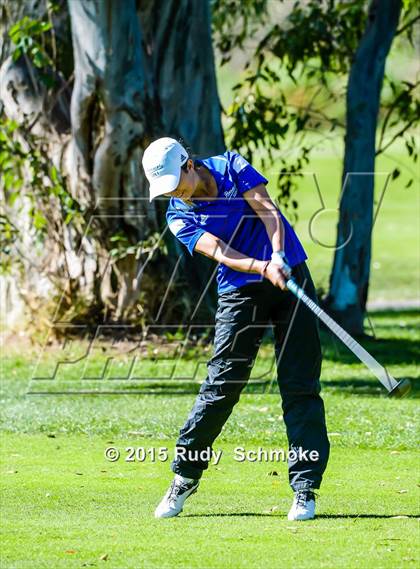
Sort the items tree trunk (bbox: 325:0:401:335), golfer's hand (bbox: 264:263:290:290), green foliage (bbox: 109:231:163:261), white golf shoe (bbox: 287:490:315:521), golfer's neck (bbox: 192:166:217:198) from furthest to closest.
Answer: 1. tree trunk (bbox: 325:0:401:335)
2. green foliage (bbox: 109:231:163:261)
3. golfer's neck (bbox: 192:166:217:198)
4. white golf shoe (bbox: 287:490:315:521)
5. golfer's hand (bbox: 264:263:290:290)

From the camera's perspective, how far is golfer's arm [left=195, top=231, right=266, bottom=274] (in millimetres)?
6449

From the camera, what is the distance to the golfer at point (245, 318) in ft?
21.7

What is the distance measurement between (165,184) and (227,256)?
0.49 meters

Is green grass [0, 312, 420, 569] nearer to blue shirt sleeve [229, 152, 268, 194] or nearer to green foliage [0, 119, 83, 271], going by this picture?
blue shirt sleeve [229, 152, 268, 194]

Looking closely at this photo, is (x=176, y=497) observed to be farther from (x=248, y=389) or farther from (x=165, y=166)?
(x=248, y=389)

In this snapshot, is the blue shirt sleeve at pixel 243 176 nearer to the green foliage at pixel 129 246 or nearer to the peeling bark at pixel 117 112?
the peeling bark at pixel 117 112

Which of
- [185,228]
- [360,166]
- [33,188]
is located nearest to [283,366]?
[185,228]

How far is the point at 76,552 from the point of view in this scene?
5.79m

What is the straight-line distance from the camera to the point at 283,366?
6676 mm

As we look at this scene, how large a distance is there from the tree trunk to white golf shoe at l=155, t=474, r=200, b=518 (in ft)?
30.4

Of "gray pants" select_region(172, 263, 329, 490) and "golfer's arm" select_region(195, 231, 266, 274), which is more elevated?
"golfer's arm" select_region(195, 231, 266, 274)

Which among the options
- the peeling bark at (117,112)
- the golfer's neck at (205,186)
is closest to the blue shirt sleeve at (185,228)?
the golfer's neck at (205,186)

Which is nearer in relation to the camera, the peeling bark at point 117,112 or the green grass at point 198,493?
the green grass at point 198,493

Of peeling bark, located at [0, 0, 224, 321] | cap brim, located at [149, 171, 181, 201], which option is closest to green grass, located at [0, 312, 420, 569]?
cap brim, located at [149, 171, 181, 201]
